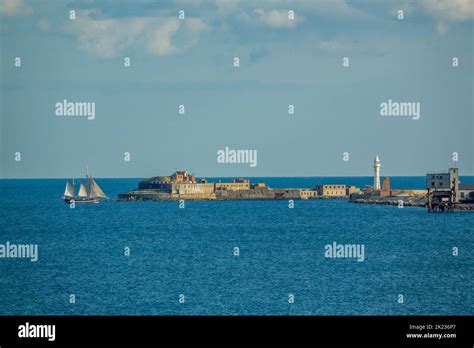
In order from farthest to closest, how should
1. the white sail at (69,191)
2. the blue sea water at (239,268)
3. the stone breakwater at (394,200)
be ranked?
1. the white sail at (69,191)
2. the stone breakwater at (394,200)
3. the blue sea water at (239,268)

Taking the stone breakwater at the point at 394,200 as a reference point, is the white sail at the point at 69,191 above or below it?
above

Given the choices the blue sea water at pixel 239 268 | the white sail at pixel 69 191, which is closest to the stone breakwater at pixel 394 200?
the blue sea water at pixel 239 268

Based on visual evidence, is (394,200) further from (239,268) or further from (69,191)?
(239,268)

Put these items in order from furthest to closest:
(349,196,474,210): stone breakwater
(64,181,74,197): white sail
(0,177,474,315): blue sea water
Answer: (64,181,74,197): white sail
(349,196,474,210): stone breakwater
(0,177,474,315): blue sea water

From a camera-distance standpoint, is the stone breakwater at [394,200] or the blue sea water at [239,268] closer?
the blue sea water at [239,268]

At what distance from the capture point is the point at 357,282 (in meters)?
65.6

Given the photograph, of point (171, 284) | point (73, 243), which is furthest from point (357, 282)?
point (73, 243)

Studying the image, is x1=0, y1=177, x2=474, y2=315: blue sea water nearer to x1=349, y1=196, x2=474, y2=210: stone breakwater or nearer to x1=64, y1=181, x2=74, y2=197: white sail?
x1=349, y1=196, x2=474, y2=210: stone breakwater

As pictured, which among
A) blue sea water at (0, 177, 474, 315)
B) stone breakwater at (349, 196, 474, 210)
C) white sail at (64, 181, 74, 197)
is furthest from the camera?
white sail at (64, 181, 74, 197)

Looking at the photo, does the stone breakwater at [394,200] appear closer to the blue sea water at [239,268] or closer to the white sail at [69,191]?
the blue sea water at [239,268]

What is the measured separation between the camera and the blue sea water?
186 ft

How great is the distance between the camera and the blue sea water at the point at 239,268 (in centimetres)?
5662

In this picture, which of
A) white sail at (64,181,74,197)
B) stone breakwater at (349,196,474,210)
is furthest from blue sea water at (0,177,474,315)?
white sail at (64,181,74,197)
